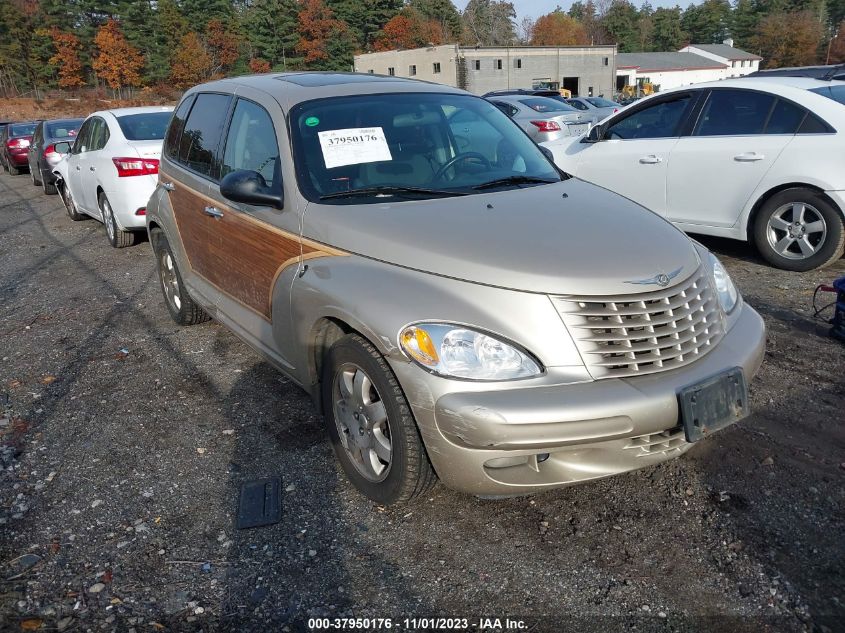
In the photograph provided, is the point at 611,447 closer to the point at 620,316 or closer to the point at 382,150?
the point at 620,316

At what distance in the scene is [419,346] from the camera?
101 inches

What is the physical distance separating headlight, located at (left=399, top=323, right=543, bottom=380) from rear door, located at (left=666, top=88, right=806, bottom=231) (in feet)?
15.4

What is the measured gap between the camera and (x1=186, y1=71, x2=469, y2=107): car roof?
12.4 feet

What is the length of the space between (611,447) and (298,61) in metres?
81.7

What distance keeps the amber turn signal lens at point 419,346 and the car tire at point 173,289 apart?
3112 mm

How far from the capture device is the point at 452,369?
8.25ft

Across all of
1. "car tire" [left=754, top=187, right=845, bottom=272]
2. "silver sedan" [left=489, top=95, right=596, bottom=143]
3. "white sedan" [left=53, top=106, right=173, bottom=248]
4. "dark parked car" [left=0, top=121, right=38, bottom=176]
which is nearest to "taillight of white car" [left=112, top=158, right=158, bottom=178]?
"white sedan" [left=53, top=106, right=173, bottom=248]

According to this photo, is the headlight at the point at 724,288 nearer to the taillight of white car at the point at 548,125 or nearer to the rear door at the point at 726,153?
the rear door at the point at 726,153

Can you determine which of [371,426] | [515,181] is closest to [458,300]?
[371,426]

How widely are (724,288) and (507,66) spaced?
208 feet

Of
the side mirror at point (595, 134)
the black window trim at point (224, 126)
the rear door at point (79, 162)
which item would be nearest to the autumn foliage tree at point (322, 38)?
the rear door at point (79, 162)

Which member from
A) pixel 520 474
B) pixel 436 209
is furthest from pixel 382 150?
pixel 520 474

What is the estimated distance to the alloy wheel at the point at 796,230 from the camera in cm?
593

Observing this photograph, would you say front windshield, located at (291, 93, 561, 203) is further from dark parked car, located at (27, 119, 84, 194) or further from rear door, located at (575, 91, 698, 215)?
dark parked car, located at (27, 119, 84, 194)
